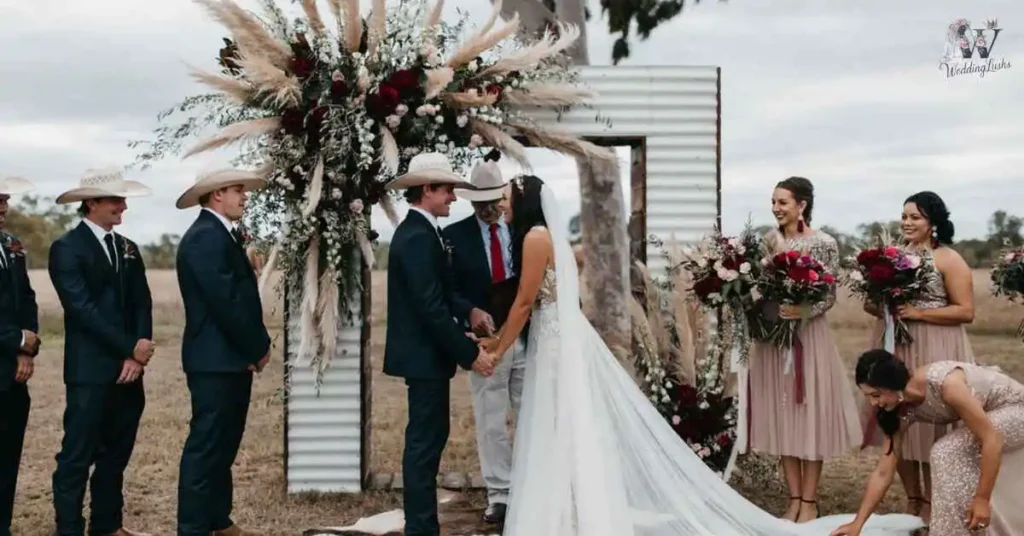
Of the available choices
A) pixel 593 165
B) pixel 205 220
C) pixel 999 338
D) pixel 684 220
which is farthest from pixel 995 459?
pixel 999 338

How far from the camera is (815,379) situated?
5391 millimetres

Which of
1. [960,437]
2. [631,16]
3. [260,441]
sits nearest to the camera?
[960,437]

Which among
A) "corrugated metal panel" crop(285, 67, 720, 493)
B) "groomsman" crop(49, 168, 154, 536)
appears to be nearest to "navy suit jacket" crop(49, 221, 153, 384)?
"groomsman" crop(49, 168, 154, 536)

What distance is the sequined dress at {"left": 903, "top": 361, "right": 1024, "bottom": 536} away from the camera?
15.1 ft

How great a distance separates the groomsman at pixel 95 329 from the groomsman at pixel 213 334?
1.14 ft

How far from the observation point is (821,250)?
527 centimetres

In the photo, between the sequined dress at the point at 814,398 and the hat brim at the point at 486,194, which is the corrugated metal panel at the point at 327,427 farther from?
the sequined dress at the point at 814,398

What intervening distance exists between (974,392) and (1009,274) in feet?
3.39

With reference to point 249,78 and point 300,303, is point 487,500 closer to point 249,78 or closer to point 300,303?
point 300,303

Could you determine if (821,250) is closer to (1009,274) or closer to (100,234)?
(1009,274)

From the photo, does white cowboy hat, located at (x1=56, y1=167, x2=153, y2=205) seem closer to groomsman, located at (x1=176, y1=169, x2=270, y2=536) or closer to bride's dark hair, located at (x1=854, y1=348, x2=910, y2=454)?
groomsman, located at (x1=176, y1=169, x2=270, y2=536)

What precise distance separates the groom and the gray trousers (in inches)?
27.7

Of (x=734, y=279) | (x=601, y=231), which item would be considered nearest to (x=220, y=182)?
(x=734, y=279)

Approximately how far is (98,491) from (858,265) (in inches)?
158
